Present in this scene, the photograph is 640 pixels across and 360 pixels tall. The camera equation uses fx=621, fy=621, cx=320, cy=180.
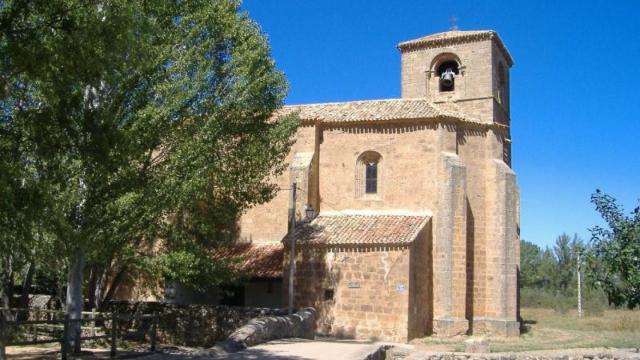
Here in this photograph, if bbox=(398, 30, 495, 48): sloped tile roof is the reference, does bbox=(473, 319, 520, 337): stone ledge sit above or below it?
below

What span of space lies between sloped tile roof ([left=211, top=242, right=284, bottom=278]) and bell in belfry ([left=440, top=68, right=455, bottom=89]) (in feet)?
31.7

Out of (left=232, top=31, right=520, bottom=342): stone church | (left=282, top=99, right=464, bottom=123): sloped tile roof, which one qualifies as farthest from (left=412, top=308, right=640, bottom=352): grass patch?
(left=282, top=99, right=464, bottom=123): sloped tile roof

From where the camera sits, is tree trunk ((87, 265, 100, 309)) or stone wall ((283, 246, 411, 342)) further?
tree trunk ((87, 265, 100, 309))

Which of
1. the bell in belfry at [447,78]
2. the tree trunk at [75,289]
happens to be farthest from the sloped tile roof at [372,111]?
the tree trunk at [75,289]

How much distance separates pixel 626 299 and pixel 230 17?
40.0 ft

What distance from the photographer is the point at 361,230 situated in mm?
20953

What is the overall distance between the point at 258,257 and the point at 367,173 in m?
5.15

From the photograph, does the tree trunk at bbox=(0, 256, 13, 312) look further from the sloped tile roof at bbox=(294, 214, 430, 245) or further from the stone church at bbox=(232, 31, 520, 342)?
the sloped tile roof at bbox=(294, 214, 430, 245)

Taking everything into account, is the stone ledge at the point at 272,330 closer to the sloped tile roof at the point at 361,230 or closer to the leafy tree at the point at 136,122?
the sloped tile roof at the point at 361,230

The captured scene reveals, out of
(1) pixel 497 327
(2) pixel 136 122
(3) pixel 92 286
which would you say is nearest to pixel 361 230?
(1) pixel 497 327

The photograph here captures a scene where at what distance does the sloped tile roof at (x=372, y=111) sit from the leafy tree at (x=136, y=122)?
4467 millimetres

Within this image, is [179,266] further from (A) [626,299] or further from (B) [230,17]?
(A) [626,299]

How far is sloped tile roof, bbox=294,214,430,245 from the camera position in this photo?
19984 mm

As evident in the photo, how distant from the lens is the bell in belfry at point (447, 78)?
25.5 metres
